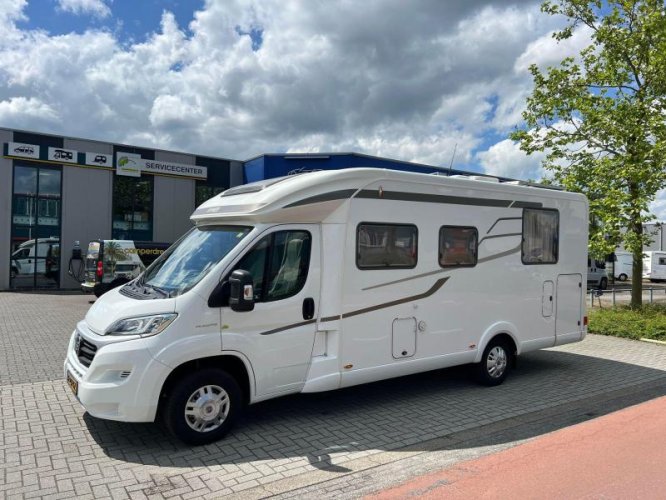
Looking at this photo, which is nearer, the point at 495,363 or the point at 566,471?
the point at 566,471

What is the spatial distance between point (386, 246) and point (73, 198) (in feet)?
64.0

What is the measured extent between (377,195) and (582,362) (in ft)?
17.8

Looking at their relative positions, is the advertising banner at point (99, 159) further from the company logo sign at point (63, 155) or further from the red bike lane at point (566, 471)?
the red bike lane at point (566, 471)

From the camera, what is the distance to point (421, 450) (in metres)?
4.84

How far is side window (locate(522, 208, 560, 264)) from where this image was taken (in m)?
7.25

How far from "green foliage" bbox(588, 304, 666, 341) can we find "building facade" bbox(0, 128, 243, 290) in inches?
717

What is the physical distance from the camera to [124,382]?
4414 mm

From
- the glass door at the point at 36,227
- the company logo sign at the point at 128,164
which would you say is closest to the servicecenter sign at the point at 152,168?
the company logo sign at the point at 128,164

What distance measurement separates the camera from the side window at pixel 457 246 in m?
6.36

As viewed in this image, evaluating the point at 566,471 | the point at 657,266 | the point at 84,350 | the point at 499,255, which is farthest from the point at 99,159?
the point at 657,266

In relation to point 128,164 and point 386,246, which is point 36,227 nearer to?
point 128,164

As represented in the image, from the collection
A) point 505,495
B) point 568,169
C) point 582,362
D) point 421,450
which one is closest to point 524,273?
point 582,362

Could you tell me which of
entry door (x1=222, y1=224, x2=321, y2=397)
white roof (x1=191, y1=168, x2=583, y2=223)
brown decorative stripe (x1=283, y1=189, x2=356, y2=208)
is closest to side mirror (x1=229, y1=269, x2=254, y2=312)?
entry door (x1=222, y1=224, x2=321, y2=397)

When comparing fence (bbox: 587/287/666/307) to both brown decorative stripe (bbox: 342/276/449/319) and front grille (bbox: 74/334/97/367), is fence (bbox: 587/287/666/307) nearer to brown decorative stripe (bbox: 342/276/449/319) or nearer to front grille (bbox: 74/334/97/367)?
brown decorative stripe (bbox: 342/276/449/319)
